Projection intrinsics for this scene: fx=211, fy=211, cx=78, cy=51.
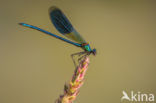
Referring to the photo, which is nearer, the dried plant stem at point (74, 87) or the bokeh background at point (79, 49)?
the dried plant stem at point (74, 87)

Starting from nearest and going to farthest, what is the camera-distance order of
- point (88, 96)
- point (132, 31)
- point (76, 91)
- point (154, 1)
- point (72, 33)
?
point (76, 91) < point (72, 33) < point (88, 96) < point (132, 31) < point (154, 1)

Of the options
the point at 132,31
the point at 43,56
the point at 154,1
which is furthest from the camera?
the point at 154,1

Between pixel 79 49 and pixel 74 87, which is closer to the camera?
pixel 74 87

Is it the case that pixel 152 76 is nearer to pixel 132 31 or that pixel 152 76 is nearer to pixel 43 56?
pixel 132 31

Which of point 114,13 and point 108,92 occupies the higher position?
point 114,13

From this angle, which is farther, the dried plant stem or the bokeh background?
the bokeh background

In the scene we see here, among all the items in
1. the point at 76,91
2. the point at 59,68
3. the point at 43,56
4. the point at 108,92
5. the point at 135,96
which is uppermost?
the point at 43,56

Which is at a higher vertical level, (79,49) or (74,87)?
(79,49)

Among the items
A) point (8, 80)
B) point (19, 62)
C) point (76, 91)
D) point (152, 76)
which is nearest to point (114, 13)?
point (152, 76)
